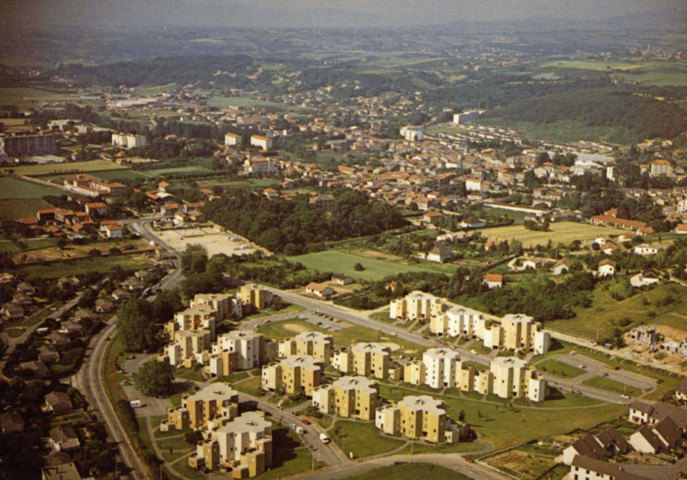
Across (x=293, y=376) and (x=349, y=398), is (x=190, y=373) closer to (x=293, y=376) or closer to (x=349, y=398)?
(x=293, y=376)

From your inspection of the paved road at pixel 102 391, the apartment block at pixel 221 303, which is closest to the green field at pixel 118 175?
the apartment block at pixel 221 303

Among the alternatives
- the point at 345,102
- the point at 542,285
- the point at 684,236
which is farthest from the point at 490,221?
the point at 345,102

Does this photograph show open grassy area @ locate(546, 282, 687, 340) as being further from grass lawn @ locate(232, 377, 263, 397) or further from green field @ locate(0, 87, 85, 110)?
green field @ locate(0, 87, 85, 110)

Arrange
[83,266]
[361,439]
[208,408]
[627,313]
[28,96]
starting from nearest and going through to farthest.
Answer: [361,439] → [208,408] → [627,313] → [83,266] → [28,96]

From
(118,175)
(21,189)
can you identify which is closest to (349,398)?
(21,189)

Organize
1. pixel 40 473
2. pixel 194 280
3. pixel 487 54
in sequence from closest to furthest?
pixel 40 473 → pixel 194 280 → pixel 487 54

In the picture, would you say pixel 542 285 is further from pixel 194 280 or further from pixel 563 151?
pixel 563 151
